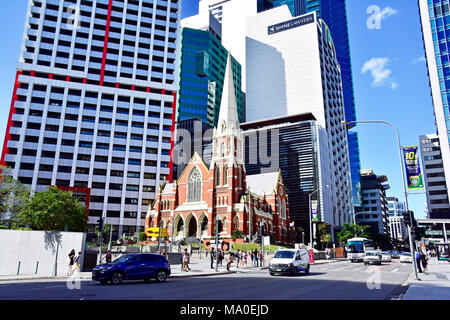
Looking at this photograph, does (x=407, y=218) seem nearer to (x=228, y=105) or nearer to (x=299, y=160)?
(x=228, y=105)

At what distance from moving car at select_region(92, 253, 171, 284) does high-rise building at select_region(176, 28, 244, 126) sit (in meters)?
93.1

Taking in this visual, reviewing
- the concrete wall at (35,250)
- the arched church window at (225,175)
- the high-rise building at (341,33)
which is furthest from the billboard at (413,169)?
the high-rise building at (341,33)

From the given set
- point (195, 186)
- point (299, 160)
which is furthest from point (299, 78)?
point (195, 186)

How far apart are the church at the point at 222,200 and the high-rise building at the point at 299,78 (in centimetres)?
4353

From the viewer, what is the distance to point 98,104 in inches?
3354

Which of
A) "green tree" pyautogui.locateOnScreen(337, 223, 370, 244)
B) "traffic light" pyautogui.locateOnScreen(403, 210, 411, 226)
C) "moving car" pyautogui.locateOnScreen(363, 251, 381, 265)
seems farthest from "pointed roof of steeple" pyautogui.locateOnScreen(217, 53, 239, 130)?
"traffic light" pyautogui.locateOnScreen(403, 210, 411, 226)

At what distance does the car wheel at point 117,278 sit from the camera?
56.1 ft

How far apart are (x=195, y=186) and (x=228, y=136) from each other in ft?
41.6

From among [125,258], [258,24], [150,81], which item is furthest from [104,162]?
[258,24]

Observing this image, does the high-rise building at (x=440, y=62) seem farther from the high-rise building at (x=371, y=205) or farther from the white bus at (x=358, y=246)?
the high-rise building at (x=371, y=205)

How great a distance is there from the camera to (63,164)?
3103 inches

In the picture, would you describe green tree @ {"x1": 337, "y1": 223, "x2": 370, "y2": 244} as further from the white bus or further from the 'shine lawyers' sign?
the 'shine lawyers' sign

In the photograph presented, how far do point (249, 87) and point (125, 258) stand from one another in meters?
121
